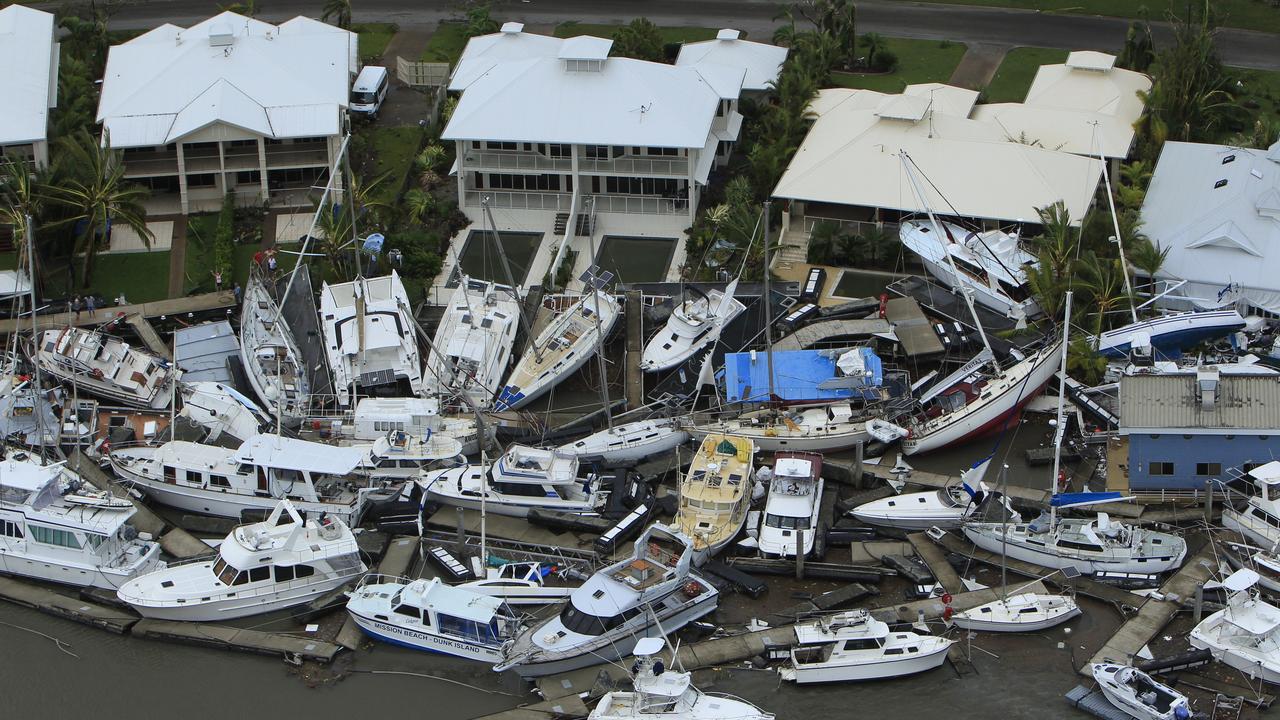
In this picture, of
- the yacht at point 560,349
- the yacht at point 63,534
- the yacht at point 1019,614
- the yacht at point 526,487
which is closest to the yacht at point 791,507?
the yacht at point 526,487

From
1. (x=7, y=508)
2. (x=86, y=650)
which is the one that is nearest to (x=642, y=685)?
(x=86, y=650)

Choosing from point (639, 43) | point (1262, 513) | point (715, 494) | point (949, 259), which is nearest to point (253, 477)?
point (715, 494)

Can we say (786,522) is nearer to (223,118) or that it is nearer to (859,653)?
(859,653)

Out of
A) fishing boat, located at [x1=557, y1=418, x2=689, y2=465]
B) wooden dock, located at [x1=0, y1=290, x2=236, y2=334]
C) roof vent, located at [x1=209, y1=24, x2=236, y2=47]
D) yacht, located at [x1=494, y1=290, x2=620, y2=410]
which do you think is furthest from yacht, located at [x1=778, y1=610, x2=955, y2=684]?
roof vent, located at [x1=209, y1=24, x2=236, y2=47]

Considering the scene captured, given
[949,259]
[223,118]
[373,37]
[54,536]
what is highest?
[373,37]

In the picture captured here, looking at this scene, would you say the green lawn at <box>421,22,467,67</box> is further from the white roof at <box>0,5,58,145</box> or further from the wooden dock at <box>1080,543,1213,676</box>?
the wooden dock at <box>1080,543,1213,676</box>

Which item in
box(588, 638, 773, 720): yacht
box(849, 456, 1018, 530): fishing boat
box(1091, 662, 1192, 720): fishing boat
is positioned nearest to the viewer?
box(1091, 662, 1192, 720): fishing boat

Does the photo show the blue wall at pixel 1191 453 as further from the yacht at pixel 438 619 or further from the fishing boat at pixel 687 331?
the yacht at pixel 438 619
